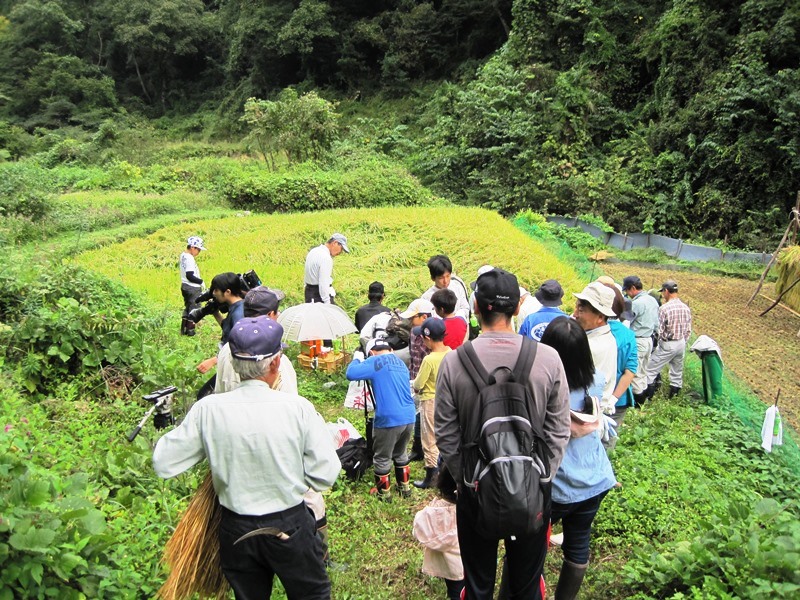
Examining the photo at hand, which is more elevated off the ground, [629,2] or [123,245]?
[629,2]

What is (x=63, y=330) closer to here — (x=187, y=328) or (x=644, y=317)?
(x=187, y=328)

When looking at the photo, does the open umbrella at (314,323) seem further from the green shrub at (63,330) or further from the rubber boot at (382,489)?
the rubber boot at (382,489)

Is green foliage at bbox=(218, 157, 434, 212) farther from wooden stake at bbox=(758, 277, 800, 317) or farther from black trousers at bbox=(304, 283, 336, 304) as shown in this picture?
black trousers at bbox=(304, 283, 336, 304)

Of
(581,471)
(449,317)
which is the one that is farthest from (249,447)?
(449,317)

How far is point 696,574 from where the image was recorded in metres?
Answer: 2.87

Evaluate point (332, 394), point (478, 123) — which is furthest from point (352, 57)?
point (332, 394)

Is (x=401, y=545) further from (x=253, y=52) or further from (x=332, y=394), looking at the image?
(x=253, y=52)

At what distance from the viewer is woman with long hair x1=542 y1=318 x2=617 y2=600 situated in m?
2.72

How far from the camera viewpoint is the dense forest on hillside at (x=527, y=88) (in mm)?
16531

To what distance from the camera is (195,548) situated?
236 centimetres

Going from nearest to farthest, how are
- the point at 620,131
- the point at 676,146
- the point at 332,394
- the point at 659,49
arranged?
1. the point at 332,394
2. the point at 676,146
3. the point at 659,49
4. the point at 620,131

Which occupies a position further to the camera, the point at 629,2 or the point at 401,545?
the point at 629,2

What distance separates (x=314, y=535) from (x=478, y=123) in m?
21.7

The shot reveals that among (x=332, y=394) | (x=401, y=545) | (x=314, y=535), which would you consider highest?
(x=314, y=535)
